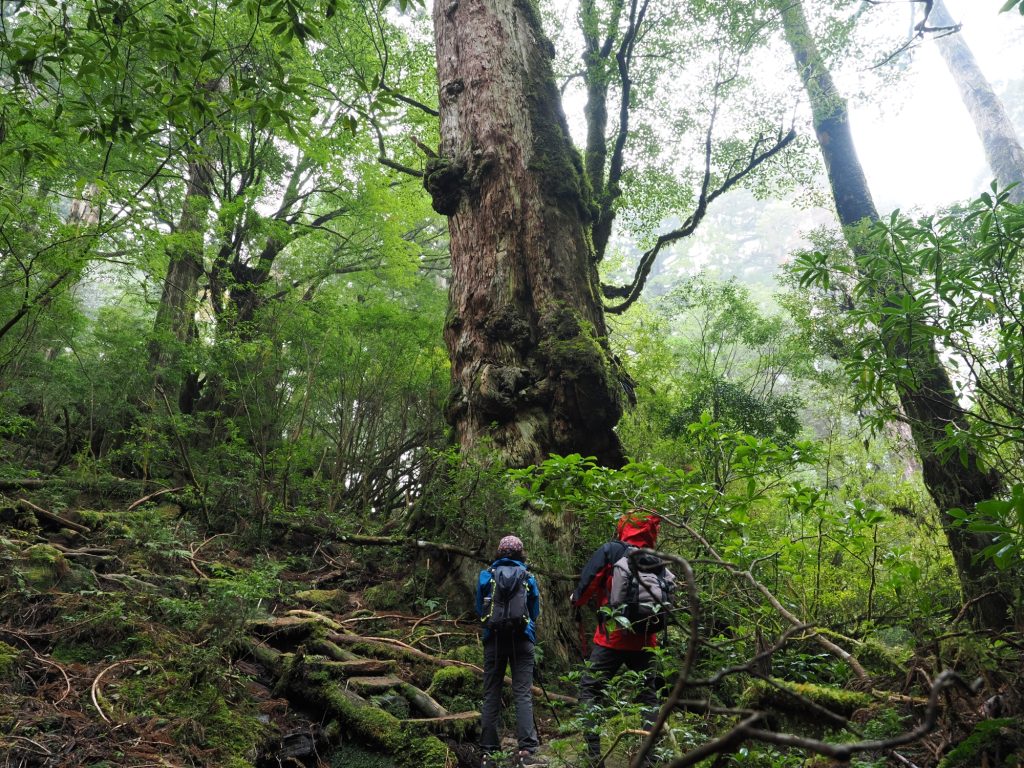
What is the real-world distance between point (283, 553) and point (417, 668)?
3.17 meters

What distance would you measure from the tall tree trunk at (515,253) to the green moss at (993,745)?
3.95 m

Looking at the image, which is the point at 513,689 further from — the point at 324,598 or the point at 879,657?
the point at 324,598

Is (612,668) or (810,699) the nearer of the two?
(810,699)

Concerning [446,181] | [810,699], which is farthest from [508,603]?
[446,181]

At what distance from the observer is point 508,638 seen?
4195 mm

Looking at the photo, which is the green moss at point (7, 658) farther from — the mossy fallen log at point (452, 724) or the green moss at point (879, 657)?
the green moss at point (879, 657)

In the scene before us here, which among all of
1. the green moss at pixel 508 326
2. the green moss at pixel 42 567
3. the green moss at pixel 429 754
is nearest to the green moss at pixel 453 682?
the green moss at pixel 429 754

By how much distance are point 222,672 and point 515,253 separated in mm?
4681

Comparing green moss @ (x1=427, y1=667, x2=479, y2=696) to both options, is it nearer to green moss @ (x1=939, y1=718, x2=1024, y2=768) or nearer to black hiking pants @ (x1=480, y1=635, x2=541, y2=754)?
black hiking pants @ (x1=480, y1=635, x2=541, y2=754)

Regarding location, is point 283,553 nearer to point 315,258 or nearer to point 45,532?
point 45,532

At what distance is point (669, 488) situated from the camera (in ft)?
12.8

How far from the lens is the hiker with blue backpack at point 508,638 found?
155 inches

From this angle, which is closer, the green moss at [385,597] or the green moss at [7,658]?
the green moss at [7,658]

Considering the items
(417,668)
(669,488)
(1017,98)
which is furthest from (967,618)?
(1017,98)
